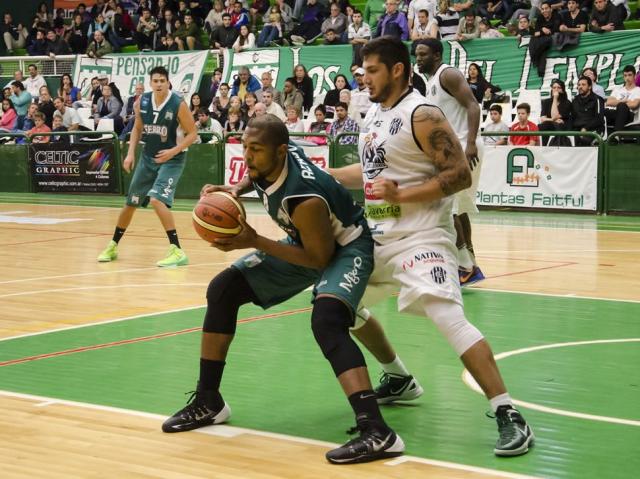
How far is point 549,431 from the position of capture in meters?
5.13

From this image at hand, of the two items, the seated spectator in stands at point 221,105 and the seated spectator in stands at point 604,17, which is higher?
the seated spectator in stands at point 604,17

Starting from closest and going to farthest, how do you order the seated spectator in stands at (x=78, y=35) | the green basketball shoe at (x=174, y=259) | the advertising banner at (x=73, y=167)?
the green basketball shoe at (x=174, y=259) < the advertising banner at (x=73, y=167) < the seated spectator in stands at (x=78, y=35)

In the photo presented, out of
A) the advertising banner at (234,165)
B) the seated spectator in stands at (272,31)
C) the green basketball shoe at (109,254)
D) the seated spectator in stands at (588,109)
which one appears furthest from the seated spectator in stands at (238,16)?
the green basketball shoe at (109,254)

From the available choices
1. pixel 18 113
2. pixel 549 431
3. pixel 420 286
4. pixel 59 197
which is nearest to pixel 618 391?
pixel 549 431

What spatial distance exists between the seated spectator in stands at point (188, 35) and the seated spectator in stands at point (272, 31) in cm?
230

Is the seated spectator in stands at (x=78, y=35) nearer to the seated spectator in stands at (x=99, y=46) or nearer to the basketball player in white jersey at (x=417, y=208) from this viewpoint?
the seated spectator in stands at (x=99, y=46)

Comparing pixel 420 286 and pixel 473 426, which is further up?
pixel 420 286

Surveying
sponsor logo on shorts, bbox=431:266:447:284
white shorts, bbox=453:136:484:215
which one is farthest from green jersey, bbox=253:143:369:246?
white shorts, bbox=453:136:484:215

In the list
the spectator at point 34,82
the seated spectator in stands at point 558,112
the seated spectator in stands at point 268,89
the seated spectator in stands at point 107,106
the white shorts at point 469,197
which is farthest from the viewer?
the spectator at point 34,82

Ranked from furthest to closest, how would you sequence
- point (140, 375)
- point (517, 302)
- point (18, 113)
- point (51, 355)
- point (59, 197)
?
point (18, 113), point (59, 197), point (517, 302), point (51, 355), point (140, 375)

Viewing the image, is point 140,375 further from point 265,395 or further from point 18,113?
point 18,113

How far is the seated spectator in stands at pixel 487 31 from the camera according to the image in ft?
66.8

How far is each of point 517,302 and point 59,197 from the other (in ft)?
48.5

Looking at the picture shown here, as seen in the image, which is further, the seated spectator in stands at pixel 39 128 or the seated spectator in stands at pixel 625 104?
the seated spectator in stands at pixel 39 128
